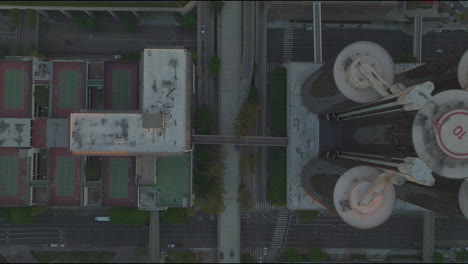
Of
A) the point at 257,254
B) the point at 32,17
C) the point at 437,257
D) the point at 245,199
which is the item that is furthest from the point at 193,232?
the point at 32,17

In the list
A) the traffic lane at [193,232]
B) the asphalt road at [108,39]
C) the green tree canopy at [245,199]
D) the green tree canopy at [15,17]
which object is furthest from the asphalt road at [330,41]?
the green tree canopy at [15,17]

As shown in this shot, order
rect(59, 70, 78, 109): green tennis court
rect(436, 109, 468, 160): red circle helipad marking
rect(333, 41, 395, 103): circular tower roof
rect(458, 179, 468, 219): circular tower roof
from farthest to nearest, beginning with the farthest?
rect(59, 70, 78, 109): green tennis court < rect(333, 41, 395, 103): circular tower roof < rect(458, 179, 468, 219): circular tower roof < rect(436, 109, 468, 160): red circle helipad marking

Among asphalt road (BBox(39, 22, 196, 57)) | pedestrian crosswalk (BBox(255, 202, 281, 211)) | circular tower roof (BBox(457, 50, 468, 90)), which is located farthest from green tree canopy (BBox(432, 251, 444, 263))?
asphalt road (BBox(39, 22, 196, 57))

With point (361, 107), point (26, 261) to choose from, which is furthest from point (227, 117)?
point (26, 261)

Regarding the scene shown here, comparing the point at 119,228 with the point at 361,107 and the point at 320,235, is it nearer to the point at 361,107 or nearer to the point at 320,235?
the point at 320,235

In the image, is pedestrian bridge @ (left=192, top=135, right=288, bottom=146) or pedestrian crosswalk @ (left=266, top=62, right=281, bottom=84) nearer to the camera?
pedestrian bridge @ (left=192, top=135, right=288, bottom=146)

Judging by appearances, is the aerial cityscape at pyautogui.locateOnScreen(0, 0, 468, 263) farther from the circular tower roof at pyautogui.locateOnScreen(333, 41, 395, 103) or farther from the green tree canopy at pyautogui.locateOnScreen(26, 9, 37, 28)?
the circular tower roof at pyautogui.locateOnScreen(333, 41, 395, 103)
